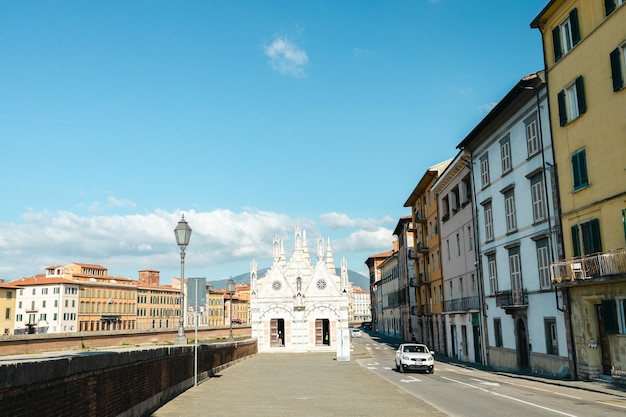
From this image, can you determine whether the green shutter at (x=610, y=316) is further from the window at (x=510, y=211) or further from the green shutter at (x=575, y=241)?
the window at (x=510, y=211)

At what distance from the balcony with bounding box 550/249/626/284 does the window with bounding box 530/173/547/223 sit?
3444 mm

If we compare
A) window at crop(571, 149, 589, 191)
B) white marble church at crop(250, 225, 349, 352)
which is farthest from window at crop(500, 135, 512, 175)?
white marble church at crop(250, 225, 349, 352)

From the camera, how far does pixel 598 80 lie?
22891mm

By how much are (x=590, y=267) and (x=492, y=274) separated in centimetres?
1171

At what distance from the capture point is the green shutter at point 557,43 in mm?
26016

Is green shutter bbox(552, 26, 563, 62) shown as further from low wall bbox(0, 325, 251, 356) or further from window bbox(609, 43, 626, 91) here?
low wall bbox(0, 325, 251, 356)

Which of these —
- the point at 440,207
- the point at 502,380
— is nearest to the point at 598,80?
the point at 502,380

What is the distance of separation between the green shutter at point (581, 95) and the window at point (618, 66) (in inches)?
77.5

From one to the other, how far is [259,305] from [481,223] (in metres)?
31.0

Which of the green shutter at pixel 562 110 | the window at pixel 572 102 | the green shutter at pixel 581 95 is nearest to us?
the green shutter at pixel 581 95

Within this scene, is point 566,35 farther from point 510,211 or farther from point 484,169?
point 484,169

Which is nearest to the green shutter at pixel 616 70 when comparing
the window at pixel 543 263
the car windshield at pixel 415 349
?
the window at pixel 543 263

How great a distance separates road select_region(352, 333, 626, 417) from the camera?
14.8 metres

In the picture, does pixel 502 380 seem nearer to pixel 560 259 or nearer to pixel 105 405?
pixel 560 259
